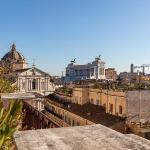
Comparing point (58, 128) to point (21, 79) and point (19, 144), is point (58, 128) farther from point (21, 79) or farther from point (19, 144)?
point (21, 79)

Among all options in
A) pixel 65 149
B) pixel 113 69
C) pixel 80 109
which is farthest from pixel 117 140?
pixel 113 69

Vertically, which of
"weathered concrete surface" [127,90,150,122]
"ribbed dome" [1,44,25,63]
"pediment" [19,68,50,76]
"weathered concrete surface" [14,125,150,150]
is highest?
"ribbed dome" [1,44,25,63]

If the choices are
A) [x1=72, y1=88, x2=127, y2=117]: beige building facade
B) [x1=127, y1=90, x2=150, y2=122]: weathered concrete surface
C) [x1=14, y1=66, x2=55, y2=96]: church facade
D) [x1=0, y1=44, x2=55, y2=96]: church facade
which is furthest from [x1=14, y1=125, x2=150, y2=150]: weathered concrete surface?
[x1=14, y1=66, x2=55, y2=96]: church facade

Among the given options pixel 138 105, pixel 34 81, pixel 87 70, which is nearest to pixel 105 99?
pixel 138 105

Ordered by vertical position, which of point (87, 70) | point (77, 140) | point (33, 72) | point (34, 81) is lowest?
point (77, 140)

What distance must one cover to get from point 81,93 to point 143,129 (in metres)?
15.8

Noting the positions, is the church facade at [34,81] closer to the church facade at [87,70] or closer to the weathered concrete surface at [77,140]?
the church facade at [87,70]

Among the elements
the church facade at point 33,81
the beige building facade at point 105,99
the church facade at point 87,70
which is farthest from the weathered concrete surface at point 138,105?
the church facade at point 87,70

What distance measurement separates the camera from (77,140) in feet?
12.3

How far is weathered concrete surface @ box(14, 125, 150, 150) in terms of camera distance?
11.3ft

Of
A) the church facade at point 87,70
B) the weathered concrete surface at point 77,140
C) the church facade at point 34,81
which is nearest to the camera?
the weathered concrete surface at point 77,140

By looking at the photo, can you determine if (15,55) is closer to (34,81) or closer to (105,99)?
(34,81)

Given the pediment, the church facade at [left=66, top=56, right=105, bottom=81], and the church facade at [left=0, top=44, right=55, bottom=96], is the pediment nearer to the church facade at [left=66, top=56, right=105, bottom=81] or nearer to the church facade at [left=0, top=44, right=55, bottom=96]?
the church facade at [left=0, top=44, right=55, bottom=96]

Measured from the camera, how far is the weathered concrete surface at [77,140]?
11.3 feet
